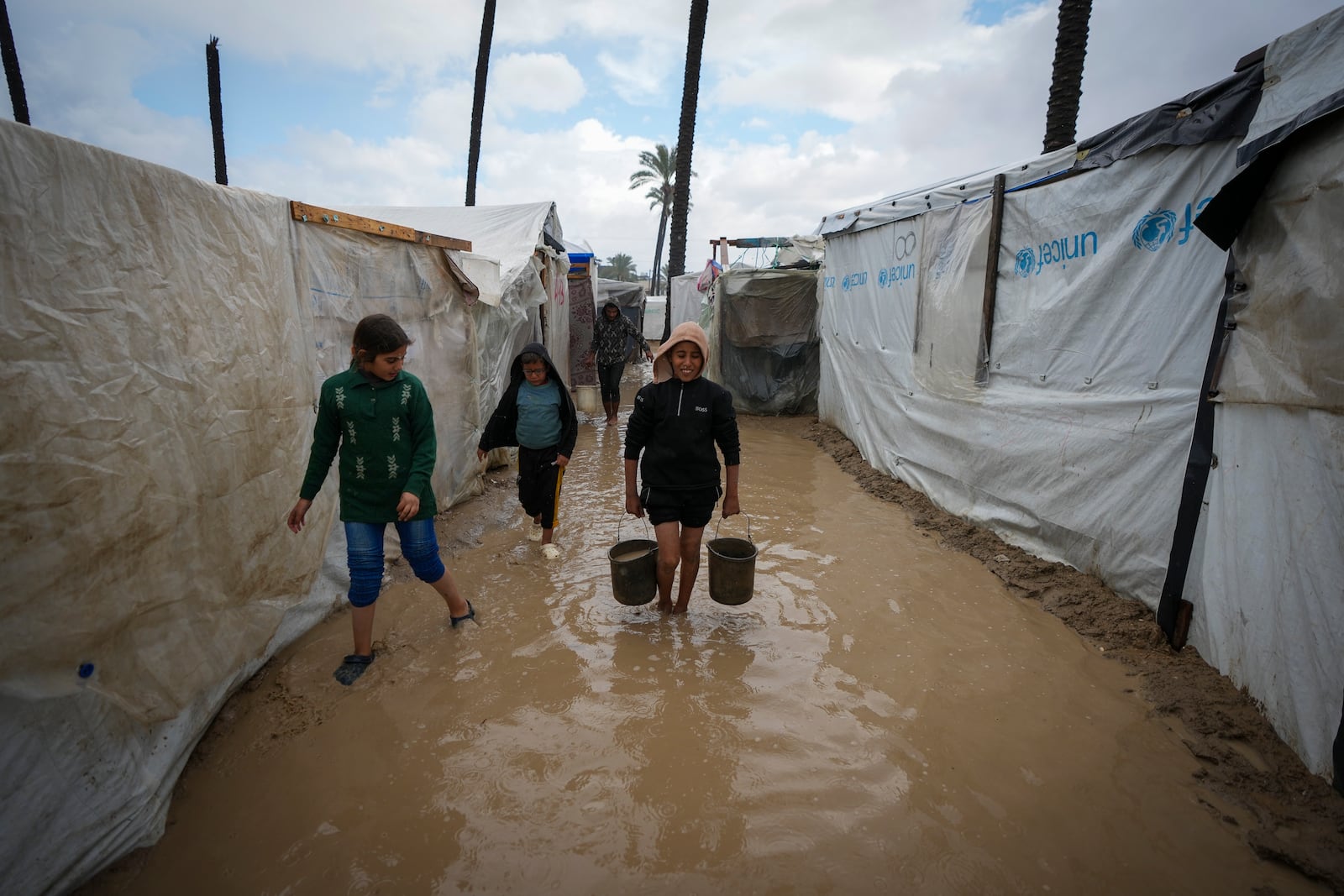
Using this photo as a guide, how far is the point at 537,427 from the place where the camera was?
468 cm

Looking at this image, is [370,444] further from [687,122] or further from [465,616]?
[687,122]

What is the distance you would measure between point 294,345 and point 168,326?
0.86 m

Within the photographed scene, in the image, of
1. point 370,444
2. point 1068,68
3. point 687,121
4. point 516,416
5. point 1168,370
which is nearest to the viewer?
point 370,444

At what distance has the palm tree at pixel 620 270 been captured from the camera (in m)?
62.4

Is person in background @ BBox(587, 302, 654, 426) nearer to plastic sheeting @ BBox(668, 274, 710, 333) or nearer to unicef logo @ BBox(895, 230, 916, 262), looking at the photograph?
unicef logo @ BBox(895, 230, 916, 262)

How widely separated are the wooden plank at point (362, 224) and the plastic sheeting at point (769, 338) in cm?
588

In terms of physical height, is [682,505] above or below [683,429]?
below

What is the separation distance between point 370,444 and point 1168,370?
4.15 meters

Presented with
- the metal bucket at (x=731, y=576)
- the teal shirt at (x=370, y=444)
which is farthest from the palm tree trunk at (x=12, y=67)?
the metal bucket at (x=731, y=576)

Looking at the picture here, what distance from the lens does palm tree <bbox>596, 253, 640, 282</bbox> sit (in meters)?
62.4

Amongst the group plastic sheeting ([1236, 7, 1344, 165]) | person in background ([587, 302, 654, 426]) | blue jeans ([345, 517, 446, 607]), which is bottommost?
blue jeans ([345, 517, 446, 607])

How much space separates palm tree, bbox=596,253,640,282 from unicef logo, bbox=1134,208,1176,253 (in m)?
59.4

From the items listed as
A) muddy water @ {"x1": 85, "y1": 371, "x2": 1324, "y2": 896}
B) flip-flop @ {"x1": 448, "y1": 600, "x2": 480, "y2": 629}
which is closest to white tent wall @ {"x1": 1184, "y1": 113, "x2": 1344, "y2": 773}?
muddy water @ {"x1": 85, "y1": 371, "x2": 1324, "y2": 896}

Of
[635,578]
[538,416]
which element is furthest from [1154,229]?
[538,416]
